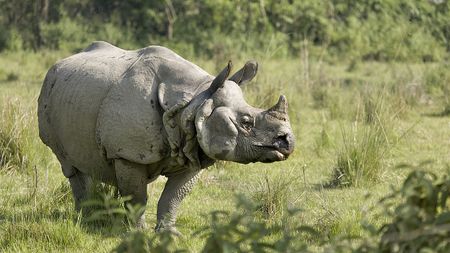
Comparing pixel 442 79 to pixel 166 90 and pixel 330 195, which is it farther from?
pixel 166 90

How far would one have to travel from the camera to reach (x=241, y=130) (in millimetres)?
5262

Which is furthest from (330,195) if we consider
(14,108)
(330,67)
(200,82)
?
(330,67)

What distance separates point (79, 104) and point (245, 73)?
1143 mm

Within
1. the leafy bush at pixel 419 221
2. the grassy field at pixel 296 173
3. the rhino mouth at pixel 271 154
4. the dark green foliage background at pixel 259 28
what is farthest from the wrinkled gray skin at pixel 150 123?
the dark green foliage background at pixel 259 28

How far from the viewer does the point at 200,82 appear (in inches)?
222

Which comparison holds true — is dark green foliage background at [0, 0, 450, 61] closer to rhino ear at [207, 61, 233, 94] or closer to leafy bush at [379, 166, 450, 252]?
rhino ear at [207, 61, 233, 94]

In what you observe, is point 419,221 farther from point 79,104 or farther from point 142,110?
point 79,104

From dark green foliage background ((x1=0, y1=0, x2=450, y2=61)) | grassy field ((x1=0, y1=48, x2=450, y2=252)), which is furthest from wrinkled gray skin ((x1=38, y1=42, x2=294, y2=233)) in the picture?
dark green foliage background ((x1=0, y1=0, x2=450, y2=61))

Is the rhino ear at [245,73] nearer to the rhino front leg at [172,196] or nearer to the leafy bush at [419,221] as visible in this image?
the rhino front leg at [172,196]

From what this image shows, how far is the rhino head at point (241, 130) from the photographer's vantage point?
17.0ft

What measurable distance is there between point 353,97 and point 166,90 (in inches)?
264

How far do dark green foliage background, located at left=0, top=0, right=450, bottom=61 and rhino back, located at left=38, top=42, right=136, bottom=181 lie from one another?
1256 cm

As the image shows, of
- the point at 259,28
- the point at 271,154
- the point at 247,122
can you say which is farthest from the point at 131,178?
the point at 259,28

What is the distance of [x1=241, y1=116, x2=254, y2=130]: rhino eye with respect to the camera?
17.3 feet
